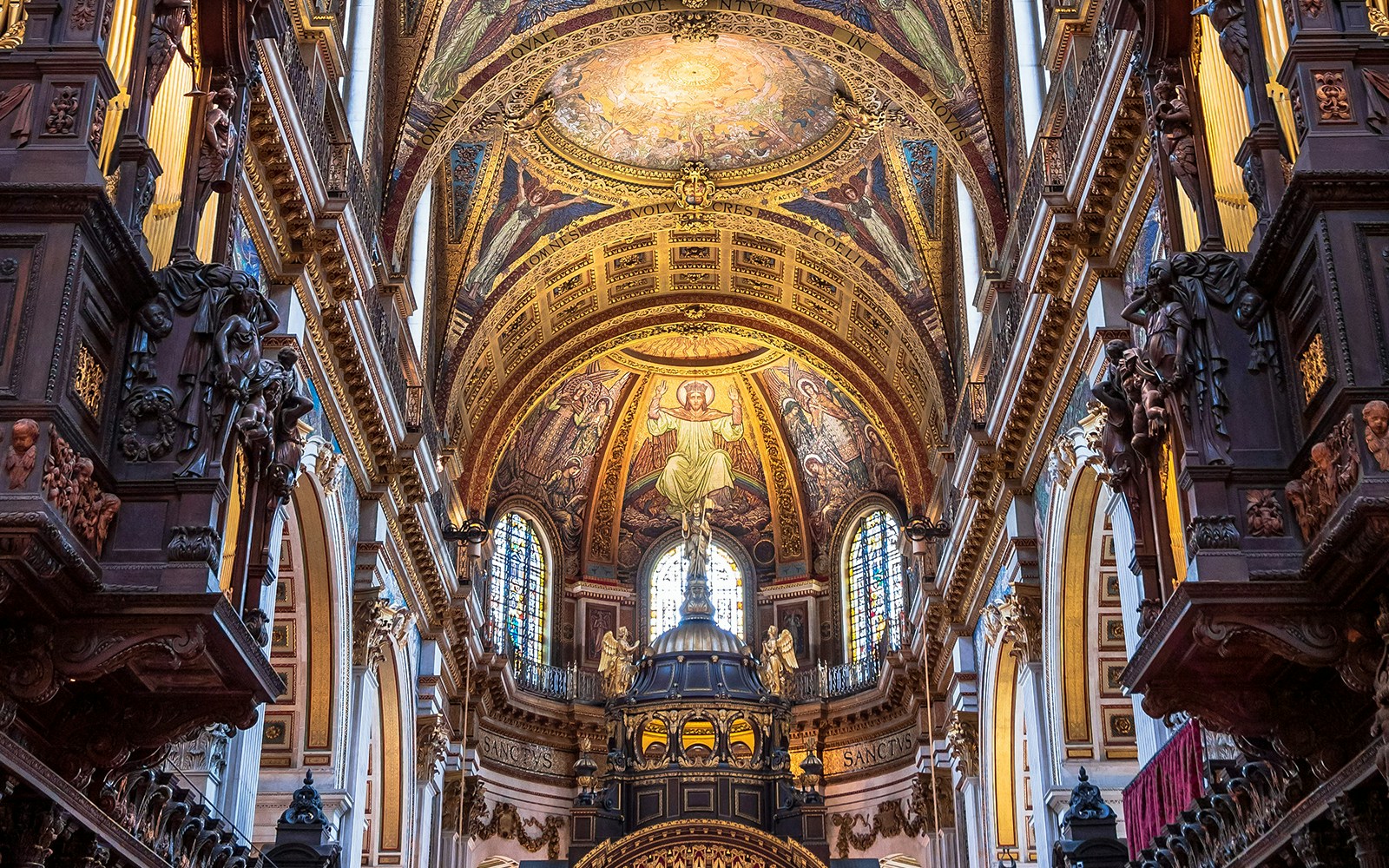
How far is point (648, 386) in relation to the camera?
33.8 m

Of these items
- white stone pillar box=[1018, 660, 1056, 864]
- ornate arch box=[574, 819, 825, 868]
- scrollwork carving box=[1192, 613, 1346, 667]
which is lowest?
scrollwork carving box=[1192, 613, 1346, 667]

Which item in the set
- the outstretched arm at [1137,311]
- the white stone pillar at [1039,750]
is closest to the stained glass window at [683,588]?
the white stone pillar at [1039,750]

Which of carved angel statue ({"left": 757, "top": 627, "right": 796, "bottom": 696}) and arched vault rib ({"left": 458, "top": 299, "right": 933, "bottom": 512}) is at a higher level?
arched vault rib ({"left": 458, "top": 299, "right": 933, "bottom": 512})

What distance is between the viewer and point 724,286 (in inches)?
1178

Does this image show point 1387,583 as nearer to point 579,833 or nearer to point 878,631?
point 579,833

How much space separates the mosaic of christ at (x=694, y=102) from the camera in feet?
81.5

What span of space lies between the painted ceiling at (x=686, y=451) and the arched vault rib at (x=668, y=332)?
71.5 inches

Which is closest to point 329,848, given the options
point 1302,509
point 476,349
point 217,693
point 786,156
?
point 217,693

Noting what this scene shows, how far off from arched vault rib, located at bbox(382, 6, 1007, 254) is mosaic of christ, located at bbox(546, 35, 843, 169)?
51.6 inches

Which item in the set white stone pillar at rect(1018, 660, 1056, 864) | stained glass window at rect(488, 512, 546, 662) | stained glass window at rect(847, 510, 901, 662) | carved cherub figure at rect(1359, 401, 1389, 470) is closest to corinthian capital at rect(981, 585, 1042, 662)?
white stone pillar at rect(1018, 660, 1056, 864)

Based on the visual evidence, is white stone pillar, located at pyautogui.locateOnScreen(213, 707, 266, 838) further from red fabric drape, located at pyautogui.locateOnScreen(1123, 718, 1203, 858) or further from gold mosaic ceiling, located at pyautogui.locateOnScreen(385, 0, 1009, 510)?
gold mosaic ceiling, located at pyautogui.locateOnScreen(385, 0, 1009, 510)

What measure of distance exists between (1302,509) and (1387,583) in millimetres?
850

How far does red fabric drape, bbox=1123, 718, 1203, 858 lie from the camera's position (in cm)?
1303

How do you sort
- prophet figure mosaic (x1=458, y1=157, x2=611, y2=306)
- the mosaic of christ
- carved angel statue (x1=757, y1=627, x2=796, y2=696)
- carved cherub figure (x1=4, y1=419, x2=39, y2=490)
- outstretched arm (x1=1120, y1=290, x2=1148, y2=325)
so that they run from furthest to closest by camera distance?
carved angel statue (x1=757, y1=627, x2=796, y2=696) < prophet figure mosaic (x1=458, y1=157, x2=611, y2=306) < the mosaic of christ < outstretched arm (x1=1120, y1=290, x2=1148, y2=325) < carved cherub figure (x1=4, y1=419, x2=39, y2=490)
